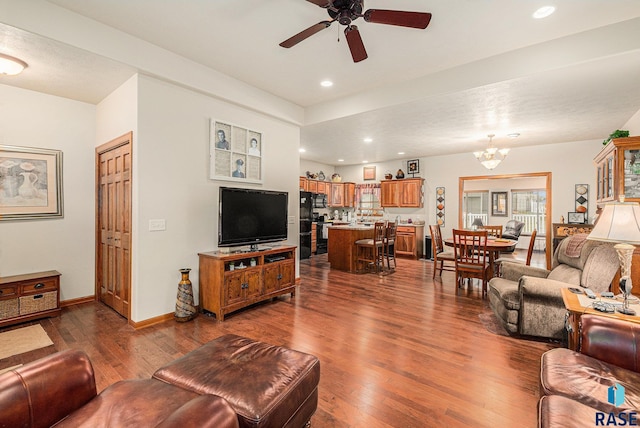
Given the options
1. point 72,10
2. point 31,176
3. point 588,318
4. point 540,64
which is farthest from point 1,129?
point 540,64

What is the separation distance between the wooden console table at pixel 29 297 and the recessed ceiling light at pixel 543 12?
5727 mm

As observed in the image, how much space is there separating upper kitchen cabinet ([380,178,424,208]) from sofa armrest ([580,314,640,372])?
6.33 m

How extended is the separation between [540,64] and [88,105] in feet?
18.5

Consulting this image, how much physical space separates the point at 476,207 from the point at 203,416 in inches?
455

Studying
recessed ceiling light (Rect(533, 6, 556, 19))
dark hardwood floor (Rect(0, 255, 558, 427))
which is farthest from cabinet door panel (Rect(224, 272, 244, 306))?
recessed ceiling light (Rect(533, 6, 556, 19))

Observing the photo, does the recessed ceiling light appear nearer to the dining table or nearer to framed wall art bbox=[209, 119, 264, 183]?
the dining table

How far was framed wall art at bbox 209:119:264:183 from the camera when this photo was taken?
381 centimetres

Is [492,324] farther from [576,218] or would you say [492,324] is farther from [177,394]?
[576,218]

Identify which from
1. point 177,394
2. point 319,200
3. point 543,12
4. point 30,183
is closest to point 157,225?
point 30,183

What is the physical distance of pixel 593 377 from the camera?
4.87ft

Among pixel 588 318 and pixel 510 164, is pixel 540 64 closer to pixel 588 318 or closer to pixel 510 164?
pixel 588 318

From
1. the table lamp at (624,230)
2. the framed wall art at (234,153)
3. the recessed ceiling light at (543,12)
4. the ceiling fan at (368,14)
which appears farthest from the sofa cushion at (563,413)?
the framed wall art at (234,153)

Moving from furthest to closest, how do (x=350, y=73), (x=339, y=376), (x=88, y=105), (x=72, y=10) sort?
1. (x=88, y=105)
2. (x=350, y=73)
3. (x=72, y=10)
4. (x=339, y=376)

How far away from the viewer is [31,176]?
3543mm
